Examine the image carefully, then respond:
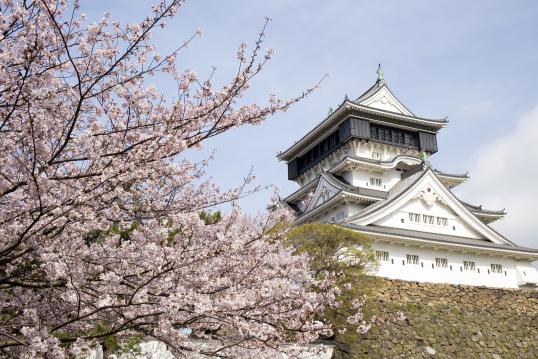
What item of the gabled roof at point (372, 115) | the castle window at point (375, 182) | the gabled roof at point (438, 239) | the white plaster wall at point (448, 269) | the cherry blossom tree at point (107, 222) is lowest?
the cherry blossom tree at point (107, 222)

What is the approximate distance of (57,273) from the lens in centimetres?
383

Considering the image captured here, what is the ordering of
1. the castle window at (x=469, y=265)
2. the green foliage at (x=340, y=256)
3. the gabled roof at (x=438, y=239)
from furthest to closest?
the castle window at (x=469, y=265)
the gabled roof at (x=438, y=239)
the green foliage at (x=340, y=256)

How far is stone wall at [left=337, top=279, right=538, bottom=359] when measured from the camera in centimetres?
1681

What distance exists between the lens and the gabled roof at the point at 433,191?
21953mm

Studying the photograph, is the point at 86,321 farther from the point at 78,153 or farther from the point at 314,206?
the point at 314,206

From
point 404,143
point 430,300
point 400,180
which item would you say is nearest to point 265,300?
point 430,300

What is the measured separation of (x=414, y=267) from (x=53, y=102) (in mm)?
19323

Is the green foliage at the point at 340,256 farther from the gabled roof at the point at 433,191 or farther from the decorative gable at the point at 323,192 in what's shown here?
the decorative gable at the point at 323,192

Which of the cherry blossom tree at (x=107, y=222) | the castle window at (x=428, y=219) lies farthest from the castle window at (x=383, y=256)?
the cherry blossom tree at (x=107, y=222)

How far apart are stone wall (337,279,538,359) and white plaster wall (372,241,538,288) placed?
82 centimetres

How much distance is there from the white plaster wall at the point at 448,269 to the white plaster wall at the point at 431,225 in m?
1.09

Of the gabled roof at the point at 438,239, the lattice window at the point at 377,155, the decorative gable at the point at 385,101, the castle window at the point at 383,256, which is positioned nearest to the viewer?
the gabled roof at the point at 438,239

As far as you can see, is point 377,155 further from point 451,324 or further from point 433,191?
point 451,324

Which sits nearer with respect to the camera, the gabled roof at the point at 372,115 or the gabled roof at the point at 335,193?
the gabled roof at the point at 335,193
